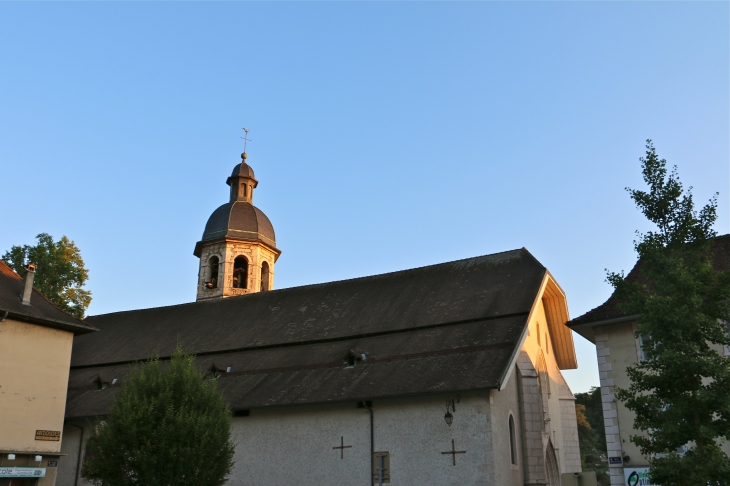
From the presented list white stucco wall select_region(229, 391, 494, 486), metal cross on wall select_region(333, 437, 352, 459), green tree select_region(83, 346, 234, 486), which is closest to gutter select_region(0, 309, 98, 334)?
green tree select_region(83, 346, 234, 486)

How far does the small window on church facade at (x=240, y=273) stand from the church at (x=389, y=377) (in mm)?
4145

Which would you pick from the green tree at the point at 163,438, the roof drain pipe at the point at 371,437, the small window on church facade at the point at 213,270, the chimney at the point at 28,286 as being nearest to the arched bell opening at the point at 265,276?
the small window on church facade at the point at 213,270

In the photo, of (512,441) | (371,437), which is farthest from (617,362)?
(371,437)

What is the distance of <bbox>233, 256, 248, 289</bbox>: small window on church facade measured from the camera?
33.2m

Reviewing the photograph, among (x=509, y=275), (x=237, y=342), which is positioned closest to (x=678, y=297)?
(x=509, y=275)

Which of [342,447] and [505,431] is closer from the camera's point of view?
[505,431]

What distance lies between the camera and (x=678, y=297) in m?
13.4

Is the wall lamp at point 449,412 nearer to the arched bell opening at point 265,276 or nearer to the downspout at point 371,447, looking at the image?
the downspout at point 371,447

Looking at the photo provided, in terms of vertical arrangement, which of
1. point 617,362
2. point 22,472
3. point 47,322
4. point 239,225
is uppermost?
point 239,225

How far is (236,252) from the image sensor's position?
33.3 meters

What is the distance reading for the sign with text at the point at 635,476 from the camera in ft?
52.9

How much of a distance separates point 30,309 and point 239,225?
14.0 meters

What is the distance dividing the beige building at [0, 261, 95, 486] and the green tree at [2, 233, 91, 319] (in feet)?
33.7

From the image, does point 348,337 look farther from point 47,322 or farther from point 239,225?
point 239,225
